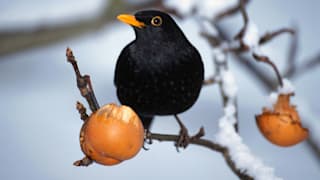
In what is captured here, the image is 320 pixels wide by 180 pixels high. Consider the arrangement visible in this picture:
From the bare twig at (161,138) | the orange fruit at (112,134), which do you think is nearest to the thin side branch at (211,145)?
Result: the bare twig at (161,138)

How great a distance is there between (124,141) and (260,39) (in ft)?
2.23

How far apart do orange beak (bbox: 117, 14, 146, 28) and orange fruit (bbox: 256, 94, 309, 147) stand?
0.34 meters

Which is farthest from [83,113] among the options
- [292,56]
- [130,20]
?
[292,56]

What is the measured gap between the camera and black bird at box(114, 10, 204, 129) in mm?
1430

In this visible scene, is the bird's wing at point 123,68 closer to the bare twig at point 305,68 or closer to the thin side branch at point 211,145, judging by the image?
the thin side branch at point 211,145

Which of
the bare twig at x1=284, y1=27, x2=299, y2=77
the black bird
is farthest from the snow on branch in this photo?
the bare twig at x1=284, y1=27, x2=299, y2=77

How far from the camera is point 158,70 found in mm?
1431

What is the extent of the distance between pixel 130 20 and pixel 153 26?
0.07 metres

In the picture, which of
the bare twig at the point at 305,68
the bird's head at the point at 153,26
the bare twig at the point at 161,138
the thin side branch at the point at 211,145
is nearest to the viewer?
the bare twig at the point at 161,138

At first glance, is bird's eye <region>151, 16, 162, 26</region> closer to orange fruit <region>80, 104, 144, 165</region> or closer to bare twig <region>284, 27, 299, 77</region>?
orange fruit <region>80, 104, 144, 165</region>

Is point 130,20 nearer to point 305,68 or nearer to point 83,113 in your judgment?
point 83,113

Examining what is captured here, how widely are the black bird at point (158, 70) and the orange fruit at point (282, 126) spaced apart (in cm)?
17

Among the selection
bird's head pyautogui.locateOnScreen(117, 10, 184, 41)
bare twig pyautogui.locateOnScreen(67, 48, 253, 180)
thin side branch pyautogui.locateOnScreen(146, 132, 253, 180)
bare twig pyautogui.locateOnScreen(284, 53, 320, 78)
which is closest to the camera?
bare twig pyautogui.locateOnScreen(67, 48, 253, 180)

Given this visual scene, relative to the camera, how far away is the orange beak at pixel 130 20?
1.36 meters
